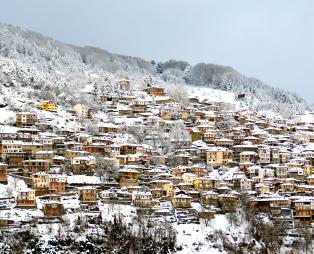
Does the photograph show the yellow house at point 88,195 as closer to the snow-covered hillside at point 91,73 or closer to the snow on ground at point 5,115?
the snow on ground at point 5,115

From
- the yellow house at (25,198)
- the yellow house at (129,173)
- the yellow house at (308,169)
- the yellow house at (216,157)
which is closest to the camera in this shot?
the yellow house at (25,198)

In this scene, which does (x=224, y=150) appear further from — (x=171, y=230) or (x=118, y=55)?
(x=118, y=55)

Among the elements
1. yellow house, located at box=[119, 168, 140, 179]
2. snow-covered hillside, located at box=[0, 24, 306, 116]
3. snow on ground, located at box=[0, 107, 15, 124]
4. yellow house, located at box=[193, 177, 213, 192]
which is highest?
snow-covered hillside, located at box=[0, 24, 306, 116]

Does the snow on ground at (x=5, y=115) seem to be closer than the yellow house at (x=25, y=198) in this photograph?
No

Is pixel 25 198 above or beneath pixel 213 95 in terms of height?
beneath

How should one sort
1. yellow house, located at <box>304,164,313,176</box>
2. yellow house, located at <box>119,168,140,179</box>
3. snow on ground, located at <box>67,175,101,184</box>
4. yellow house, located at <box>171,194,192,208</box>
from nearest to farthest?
1. yellow house, located at <box>171,194,192,208</box>
2. snow on ground, located at <box>67,175,101,184</box>
3. yellow house, located at <box>119,168,140,179</box>
4. yellow house, located at <box>304,164,313,176</box>

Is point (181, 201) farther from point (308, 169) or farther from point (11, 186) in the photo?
point (308, 169)

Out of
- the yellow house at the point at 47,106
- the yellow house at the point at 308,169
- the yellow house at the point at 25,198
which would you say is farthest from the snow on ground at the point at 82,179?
the yellow house at the point at 308,169

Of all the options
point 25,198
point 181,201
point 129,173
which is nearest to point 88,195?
point 25,198

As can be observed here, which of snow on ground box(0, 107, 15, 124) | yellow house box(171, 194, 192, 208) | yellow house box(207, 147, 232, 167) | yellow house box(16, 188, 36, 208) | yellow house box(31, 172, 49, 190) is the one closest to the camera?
yellow house box(16, 188, 36, 208)

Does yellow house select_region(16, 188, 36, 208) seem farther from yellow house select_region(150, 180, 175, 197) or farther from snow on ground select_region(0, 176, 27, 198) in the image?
yellow house select_region(150, 180, 175, 197)

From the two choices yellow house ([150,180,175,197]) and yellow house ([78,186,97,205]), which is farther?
yellow house ([150,180,175,197])

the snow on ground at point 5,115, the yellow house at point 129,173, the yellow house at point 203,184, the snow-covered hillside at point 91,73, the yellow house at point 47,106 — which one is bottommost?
the yellow house at point 203,184

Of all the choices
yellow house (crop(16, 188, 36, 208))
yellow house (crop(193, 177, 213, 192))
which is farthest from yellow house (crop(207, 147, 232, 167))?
yellow house (crop(16, 188, 36, 208))
